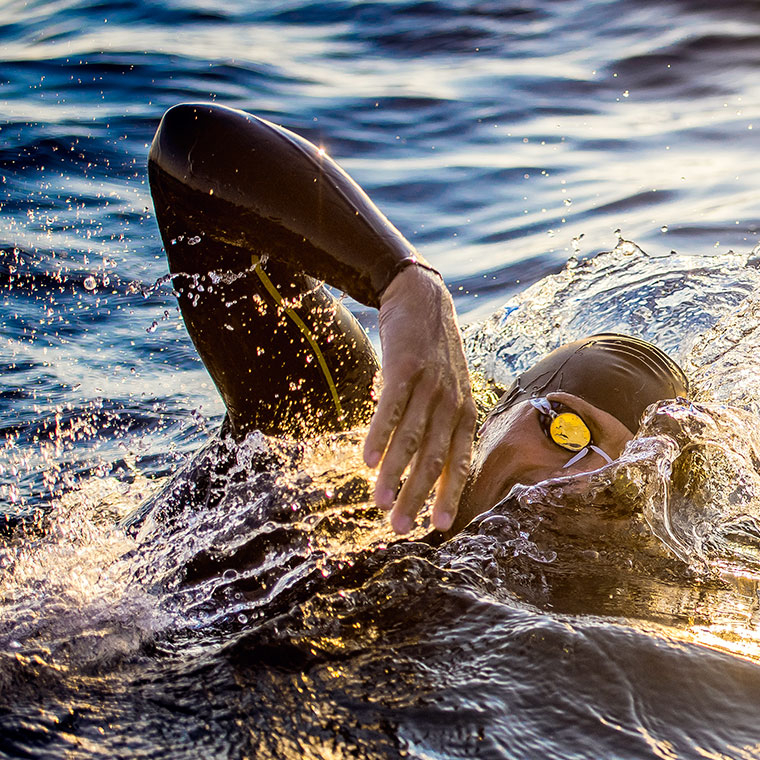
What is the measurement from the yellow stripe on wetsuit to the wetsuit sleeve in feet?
0.40

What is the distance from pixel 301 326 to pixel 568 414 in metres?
0.96

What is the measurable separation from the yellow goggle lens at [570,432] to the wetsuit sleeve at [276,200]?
36.5 inches

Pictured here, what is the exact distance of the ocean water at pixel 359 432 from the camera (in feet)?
6.70

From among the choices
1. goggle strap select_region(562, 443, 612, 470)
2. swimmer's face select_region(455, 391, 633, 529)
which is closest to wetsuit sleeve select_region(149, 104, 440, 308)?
swimmer's face select_region(455, 391, 633, 529)

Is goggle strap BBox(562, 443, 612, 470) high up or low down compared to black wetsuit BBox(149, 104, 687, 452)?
down

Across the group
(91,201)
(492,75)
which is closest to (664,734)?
(91,201)

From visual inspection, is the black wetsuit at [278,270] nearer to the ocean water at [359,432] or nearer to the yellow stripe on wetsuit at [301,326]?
the yellow stripe on wetsuit at [301,326]

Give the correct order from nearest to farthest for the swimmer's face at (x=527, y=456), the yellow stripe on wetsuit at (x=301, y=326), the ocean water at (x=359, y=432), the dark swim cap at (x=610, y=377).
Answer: the ocean water at (x=359, y=432)
the yellow stripe on wetsuit at (x=301, y=326)
the swimmer's face at (x=527, y=456)
the dark swim cap at (x=610, y=377)

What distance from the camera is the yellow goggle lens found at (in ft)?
10.3

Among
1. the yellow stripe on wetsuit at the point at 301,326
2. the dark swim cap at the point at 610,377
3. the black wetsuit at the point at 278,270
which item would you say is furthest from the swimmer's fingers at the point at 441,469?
the dark swim cap at the point at 610,377

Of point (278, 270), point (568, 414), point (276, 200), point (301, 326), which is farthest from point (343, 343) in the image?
point (568, 414)

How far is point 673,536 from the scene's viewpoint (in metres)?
3.18

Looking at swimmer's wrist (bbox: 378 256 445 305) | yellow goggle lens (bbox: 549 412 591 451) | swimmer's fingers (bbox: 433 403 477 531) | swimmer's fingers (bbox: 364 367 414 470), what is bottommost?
yellow goggle lens (bbox: 549 412 591 451)

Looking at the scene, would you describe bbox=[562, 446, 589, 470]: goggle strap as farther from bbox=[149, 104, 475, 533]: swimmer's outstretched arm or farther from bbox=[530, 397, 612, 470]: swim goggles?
bbox=[149, 104, 475, 533]: swimmer's outstretched arm
